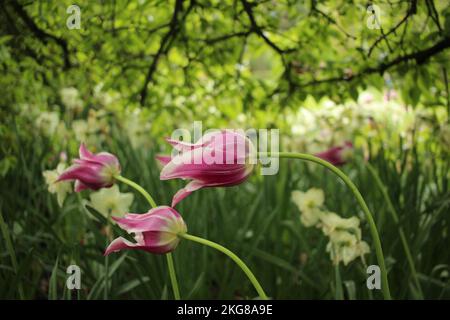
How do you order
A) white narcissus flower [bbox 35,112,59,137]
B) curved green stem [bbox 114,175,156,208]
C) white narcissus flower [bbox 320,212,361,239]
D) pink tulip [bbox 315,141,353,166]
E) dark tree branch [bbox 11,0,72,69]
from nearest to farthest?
1. curved green stem [bbox 114,175,156,208]
2. white narcissus flower [bbox 320,212,361,239]
3. dark tree branch [bbox 11,0,72,69]
4. pink tulip [bbox 315,141,353,166]
5. white narcissus flower [bbox 35,112,59,137]

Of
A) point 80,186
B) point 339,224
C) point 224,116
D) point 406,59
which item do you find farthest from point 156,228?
point 224,116

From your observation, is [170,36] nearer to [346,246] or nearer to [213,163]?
[346,246]

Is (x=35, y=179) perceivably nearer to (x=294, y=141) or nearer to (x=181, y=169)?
(x=294, y=141)

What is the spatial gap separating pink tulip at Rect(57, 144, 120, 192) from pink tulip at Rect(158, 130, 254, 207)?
196mm

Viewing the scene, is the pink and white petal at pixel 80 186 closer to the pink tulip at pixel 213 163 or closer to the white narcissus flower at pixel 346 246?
the pink tulip at pixel 213 163

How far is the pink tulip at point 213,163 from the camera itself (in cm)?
57

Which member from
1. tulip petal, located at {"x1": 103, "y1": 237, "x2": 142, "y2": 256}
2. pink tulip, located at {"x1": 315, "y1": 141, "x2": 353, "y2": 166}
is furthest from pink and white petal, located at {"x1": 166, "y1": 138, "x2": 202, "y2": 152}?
pink tulip, located at {"x1": 315, "y1": 141, "x2": 353, "y2": 166}

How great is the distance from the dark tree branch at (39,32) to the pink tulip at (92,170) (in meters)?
0.57

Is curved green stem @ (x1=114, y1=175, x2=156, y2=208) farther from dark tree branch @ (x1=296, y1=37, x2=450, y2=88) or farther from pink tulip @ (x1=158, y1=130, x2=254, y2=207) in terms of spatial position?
dark tree branch @ (x1=296, y1=37, x2=450, y2=88)

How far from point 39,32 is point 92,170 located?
617mm

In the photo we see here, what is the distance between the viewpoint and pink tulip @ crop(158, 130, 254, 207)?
22.5 inches

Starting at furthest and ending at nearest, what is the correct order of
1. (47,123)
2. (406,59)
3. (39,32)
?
(47,123) → (39,32) → (406,59)

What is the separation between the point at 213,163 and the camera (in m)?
0.57
